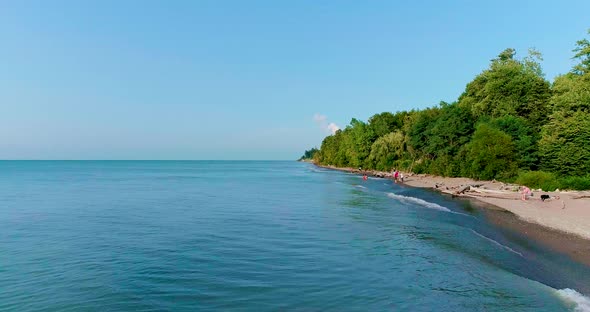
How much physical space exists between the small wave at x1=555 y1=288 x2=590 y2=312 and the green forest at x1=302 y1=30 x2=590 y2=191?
106 feet

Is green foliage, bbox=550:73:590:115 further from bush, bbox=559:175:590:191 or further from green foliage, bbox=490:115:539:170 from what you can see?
bush, bbox=559:175:590:191

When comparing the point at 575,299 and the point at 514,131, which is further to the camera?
the point at 514,131

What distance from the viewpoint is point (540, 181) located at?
44406mm

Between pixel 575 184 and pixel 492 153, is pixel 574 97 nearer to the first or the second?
pixel 492 153

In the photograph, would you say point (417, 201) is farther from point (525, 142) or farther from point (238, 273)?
point (238, 273)

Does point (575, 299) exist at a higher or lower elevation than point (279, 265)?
higher

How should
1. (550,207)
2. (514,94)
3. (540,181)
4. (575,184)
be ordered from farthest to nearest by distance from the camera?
(514,94) < (540,181) < (575,184) < (550,207)

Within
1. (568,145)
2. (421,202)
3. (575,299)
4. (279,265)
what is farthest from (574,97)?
(279,265)

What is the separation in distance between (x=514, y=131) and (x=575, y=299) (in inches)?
1980

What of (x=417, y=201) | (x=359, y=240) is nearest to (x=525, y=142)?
(x=417, y=201)

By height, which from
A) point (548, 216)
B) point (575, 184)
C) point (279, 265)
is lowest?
point (279, 265)

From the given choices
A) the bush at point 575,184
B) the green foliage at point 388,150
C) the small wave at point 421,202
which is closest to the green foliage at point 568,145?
the bush at point 575,184

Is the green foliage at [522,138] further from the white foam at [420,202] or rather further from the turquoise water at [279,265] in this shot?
the turquoise water at [279,265]

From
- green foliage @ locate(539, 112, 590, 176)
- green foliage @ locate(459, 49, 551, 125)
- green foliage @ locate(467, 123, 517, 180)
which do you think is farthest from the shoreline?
green foliage @ locate(459, 49, 551, 125)
